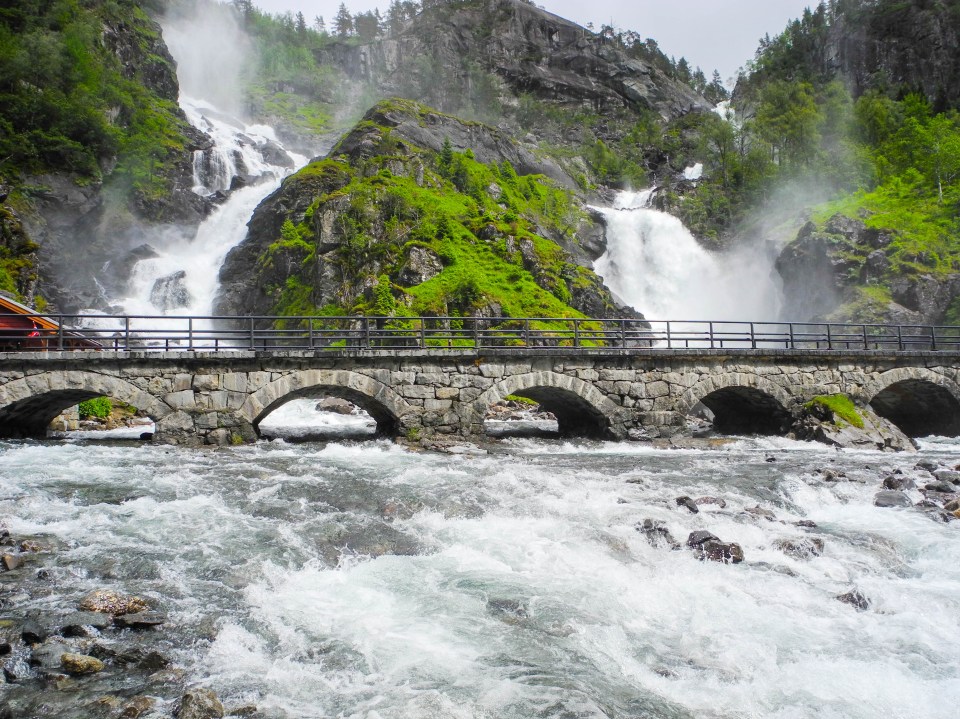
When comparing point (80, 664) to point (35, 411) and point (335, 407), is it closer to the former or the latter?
point (35, 411)

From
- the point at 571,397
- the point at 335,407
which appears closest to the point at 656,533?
the point at 571,397

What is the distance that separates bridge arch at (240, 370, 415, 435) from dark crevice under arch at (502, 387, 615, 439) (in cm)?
406

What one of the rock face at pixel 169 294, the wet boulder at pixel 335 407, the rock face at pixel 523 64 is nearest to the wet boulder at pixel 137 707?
the wet boulder at pixel 335 407

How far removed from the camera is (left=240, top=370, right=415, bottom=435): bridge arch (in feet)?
59.0

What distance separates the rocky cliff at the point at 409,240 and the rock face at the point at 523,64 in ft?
134

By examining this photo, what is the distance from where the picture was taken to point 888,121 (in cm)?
5612

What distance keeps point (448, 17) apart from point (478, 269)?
78001mm

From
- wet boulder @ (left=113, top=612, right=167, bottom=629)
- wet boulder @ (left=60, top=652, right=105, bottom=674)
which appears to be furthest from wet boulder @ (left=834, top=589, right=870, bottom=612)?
wet boulder @ (left=60, top=652, right=105, bottom=674)

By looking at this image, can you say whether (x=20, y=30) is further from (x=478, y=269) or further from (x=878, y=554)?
(x=878, y=554)

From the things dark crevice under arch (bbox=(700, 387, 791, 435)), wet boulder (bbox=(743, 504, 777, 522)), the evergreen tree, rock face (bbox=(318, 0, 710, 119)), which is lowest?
wet boulder (bbox=(743, 504, 777, 522))

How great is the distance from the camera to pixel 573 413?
23406 mm

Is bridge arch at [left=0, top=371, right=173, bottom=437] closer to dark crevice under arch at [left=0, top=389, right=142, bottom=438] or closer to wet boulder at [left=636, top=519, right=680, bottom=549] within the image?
dark crevice under arch at [left=0, top=389, right=142, bottom=438]

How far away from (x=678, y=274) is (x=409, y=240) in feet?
79.0

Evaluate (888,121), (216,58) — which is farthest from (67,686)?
(216,58)
